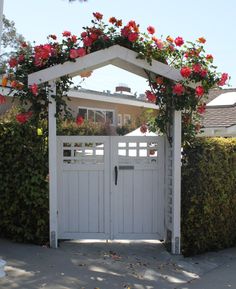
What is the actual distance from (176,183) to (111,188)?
1041 millimetres

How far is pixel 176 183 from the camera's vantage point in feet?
21.4

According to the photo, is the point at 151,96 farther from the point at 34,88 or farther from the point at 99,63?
the point at 34,88

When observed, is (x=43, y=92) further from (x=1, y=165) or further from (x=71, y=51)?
(x=1, y=165)

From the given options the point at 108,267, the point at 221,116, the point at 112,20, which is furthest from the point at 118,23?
the point at 221,116

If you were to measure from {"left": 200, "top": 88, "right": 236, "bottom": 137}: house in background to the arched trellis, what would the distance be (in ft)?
16.3

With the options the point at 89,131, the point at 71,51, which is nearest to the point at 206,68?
the point at 71,51

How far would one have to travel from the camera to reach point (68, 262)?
585 centimetres

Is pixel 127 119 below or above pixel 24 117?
above

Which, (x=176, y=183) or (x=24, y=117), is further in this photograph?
(x=176, y=183)

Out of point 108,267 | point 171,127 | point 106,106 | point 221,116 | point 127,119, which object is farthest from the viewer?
point 127,119

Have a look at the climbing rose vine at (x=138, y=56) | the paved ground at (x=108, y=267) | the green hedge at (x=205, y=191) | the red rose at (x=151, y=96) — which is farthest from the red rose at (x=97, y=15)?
the paved ground at (x=108, y=267)

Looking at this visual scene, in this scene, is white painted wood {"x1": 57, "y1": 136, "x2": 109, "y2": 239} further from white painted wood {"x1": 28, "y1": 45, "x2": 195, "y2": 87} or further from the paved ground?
white painted wood {"x1": 28, "y1": 45, "x2": 195, "y2": 87}

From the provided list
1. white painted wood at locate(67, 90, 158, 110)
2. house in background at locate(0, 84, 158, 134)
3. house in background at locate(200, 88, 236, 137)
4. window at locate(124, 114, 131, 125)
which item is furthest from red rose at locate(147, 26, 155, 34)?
window at locate(124, 114, 131, 125)

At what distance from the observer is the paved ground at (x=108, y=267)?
5133 mm
